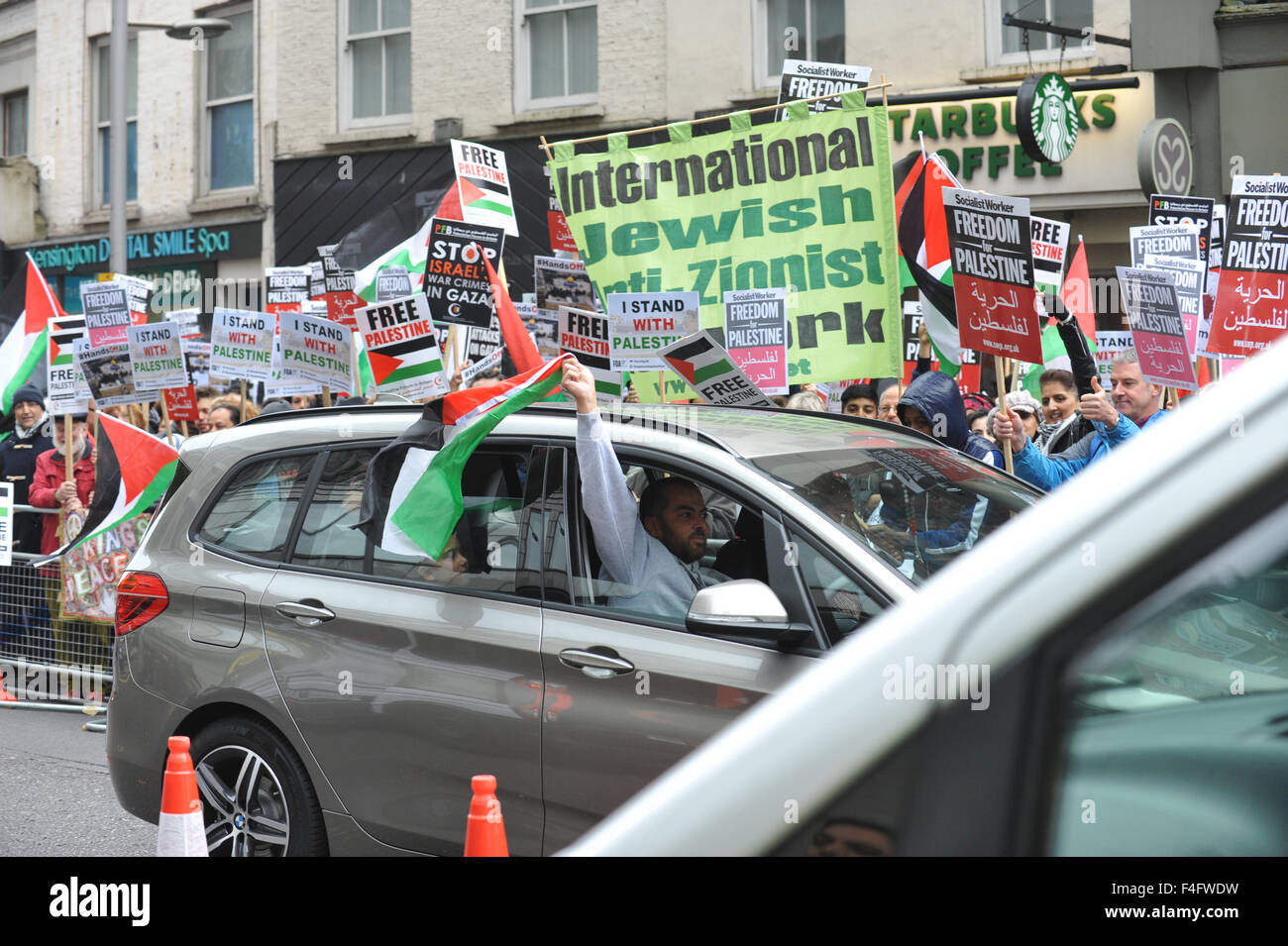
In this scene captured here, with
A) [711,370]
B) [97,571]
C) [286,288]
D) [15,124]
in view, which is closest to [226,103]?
[15,124]

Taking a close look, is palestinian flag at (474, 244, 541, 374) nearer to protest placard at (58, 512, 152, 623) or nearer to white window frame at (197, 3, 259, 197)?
protest placard at (58, 512, 152, 623)

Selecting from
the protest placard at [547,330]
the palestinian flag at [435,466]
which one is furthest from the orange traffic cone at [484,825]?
the protest placard at [547,330]

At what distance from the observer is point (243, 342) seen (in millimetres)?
10000

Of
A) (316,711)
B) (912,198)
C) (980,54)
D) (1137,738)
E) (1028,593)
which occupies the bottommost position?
(316,711)

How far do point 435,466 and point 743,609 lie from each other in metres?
1.62

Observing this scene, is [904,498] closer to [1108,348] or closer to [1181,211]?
[1181,211]

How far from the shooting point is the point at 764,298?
24.1 ft

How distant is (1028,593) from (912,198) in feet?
27.0

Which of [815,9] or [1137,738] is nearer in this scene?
[1137,738]

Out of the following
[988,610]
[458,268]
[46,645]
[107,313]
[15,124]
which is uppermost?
[15,124]

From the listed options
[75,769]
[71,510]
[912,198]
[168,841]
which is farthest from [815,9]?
[168,841]

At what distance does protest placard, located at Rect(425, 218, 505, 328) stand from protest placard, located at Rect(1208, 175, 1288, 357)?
427cm

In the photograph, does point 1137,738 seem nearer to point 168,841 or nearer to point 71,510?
point 168,841

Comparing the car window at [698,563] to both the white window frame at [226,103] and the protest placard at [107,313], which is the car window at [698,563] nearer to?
the protest placard at [107,313]
